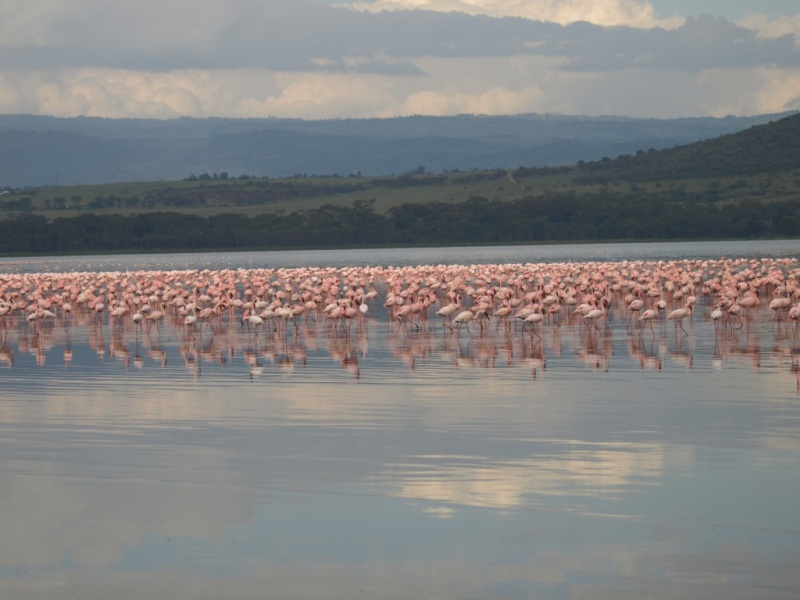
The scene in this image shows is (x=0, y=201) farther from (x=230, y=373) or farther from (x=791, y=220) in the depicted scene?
(x=230, y=373)

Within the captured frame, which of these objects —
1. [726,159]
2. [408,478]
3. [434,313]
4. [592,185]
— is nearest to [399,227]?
[592,185]

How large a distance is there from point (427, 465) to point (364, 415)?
3620mm

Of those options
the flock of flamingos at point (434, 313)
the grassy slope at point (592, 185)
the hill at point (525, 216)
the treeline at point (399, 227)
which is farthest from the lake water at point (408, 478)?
the grassy slope at point (592, 185)

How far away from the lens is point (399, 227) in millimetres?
144875

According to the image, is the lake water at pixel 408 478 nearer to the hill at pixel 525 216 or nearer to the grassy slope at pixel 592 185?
the hill at pixel 525 216

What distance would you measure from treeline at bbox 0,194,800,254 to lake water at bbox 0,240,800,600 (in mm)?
109294

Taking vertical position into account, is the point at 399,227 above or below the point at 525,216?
below

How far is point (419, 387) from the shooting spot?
20.7m

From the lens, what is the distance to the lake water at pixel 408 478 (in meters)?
10.5

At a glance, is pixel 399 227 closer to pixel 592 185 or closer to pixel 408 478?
pixel 592 185

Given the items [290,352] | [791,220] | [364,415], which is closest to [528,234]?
[791,220]

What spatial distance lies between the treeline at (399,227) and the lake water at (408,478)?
359ft

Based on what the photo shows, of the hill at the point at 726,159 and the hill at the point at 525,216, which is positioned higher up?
the hill at the point at 726,159

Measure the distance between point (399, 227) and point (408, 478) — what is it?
131526mm
